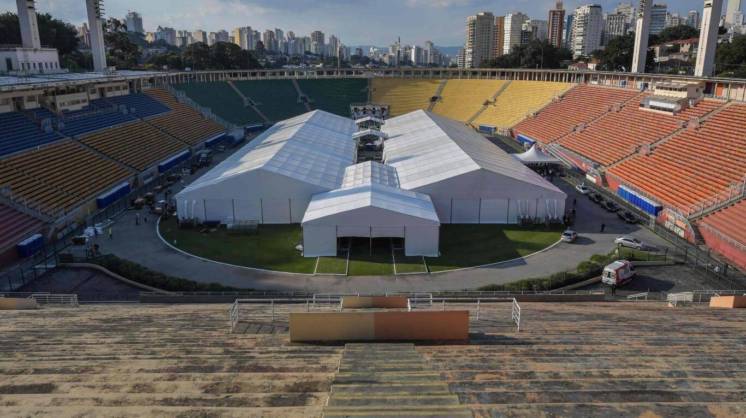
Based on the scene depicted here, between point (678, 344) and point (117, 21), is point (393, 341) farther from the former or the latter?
point (117, 21)

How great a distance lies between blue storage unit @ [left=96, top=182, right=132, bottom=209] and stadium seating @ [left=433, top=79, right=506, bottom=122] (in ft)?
167

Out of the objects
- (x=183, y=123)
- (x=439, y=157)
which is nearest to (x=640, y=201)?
(x=439, y=157)

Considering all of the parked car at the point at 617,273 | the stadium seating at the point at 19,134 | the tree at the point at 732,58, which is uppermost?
the tree at the point at 732,58

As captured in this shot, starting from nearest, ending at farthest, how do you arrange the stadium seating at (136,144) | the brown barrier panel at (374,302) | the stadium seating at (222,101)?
1. the brown barrier panel at (374,302)
2. the stadium seating at (136,144)
3. the stadium seating at (222,101)

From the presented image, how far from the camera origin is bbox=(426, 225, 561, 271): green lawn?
27438mm

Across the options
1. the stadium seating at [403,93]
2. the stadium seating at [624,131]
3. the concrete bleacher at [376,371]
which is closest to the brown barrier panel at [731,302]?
the concrete bleacher at [376,371]

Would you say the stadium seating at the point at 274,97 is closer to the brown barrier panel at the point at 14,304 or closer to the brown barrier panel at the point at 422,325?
the brown barrier panel at the point at 14,304

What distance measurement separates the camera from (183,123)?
61.3m

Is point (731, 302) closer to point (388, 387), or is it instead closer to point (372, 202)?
point (388, 387)

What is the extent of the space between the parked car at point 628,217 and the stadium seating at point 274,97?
2163 inches

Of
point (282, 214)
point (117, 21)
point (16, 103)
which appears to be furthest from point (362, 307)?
point (117, 21)

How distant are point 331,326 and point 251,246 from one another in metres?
17.6

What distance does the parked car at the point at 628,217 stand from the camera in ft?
110

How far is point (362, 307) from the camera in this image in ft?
55.5
